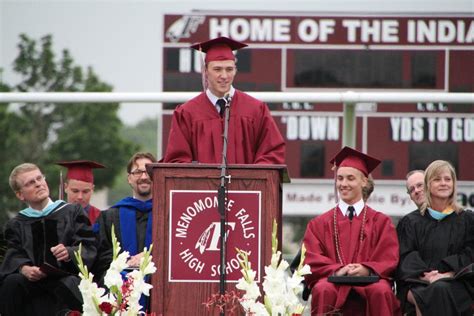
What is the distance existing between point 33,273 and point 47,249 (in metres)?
0.22

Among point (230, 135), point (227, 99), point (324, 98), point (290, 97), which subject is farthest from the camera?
point (290, 97)

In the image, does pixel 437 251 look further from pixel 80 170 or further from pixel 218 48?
pixel 80 170

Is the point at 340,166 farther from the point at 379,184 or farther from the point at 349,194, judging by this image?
the point at 379,184

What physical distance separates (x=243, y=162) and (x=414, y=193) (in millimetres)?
1649

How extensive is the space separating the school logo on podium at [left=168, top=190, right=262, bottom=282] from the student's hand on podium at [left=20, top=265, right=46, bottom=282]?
1367 millimetres

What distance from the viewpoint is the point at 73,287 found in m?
8.86

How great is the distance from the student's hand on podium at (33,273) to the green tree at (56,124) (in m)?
14.8

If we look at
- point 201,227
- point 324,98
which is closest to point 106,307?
point 201,227

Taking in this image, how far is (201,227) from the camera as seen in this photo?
7785mm

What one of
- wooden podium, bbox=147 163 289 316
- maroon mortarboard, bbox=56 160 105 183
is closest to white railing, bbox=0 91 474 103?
maroon mortarboard, bbox=56 160 105 183

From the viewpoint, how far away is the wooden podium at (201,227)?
25.5 ft

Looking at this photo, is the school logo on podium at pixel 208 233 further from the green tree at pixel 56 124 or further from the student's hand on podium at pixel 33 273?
the green tree at pixel 56 124

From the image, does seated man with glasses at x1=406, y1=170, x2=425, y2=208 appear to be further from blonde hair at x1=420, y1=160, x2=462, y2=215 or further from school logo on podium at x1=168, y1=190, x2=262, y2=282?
school logo on podium at x1=168, y1=190, x2=262, y2=282

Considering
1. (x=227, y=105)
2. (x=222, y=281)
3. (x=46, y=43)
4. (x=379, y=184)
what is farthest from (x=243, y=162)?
(x=46, y=43)
